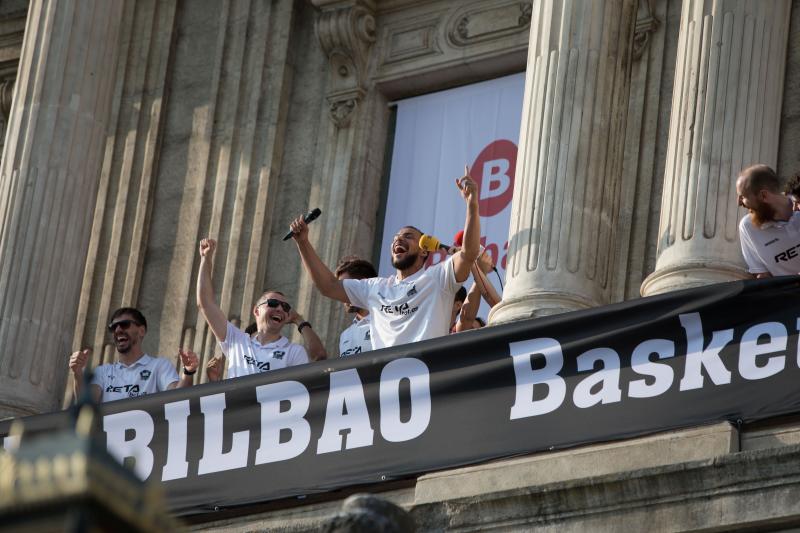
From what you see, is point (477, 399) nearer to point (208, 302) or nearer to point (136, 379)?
point (208, 302)

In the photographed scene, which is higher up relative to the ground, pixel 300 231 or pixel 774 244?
pixel 300 231

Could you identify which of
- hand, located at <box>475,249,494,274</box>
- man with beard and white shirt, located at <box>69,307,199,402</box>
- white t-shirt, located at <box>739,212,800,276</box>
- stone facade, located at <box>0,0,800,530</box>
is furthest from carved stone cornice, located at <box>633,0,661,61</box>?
white t-shirt, located at <box>739,212,800,276</box>

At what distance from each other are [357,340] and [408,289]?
0.84 metres

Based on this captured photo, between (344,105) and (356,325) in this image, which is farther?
(344,105)

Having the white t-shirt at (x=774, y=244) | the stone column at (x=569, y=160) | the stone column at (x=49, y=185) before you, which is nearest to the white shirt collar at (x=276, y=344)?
the stone column at (x=569, y=160)

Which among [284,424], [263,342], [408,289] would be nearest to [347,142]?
[263,342]

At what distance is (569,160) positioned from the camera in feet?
39.8

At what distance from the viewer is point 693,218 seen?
11.5 metres

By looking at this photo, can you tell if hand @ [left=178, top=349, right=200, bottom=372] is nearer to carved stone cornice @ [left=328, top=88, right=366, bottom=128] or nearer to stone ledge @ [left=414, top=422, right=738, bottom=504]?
stone ledge @ [left=414, top=422, right=738, bottom=504]

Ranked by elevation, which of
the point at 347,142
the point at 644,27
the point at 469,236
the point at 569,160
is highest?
the point at 644,27

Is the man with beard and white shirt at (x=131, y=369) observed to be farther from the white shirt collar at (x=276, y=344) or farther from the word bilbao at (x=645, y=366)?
the word bilbao at (x=645, y=366)

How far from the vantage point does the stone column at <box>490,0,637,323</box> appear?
11805 mm

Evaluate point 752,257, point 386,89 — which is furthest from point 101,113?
point 752,257

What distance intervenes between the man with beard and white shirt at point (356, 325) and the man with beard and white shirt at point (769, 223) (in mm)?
2840
